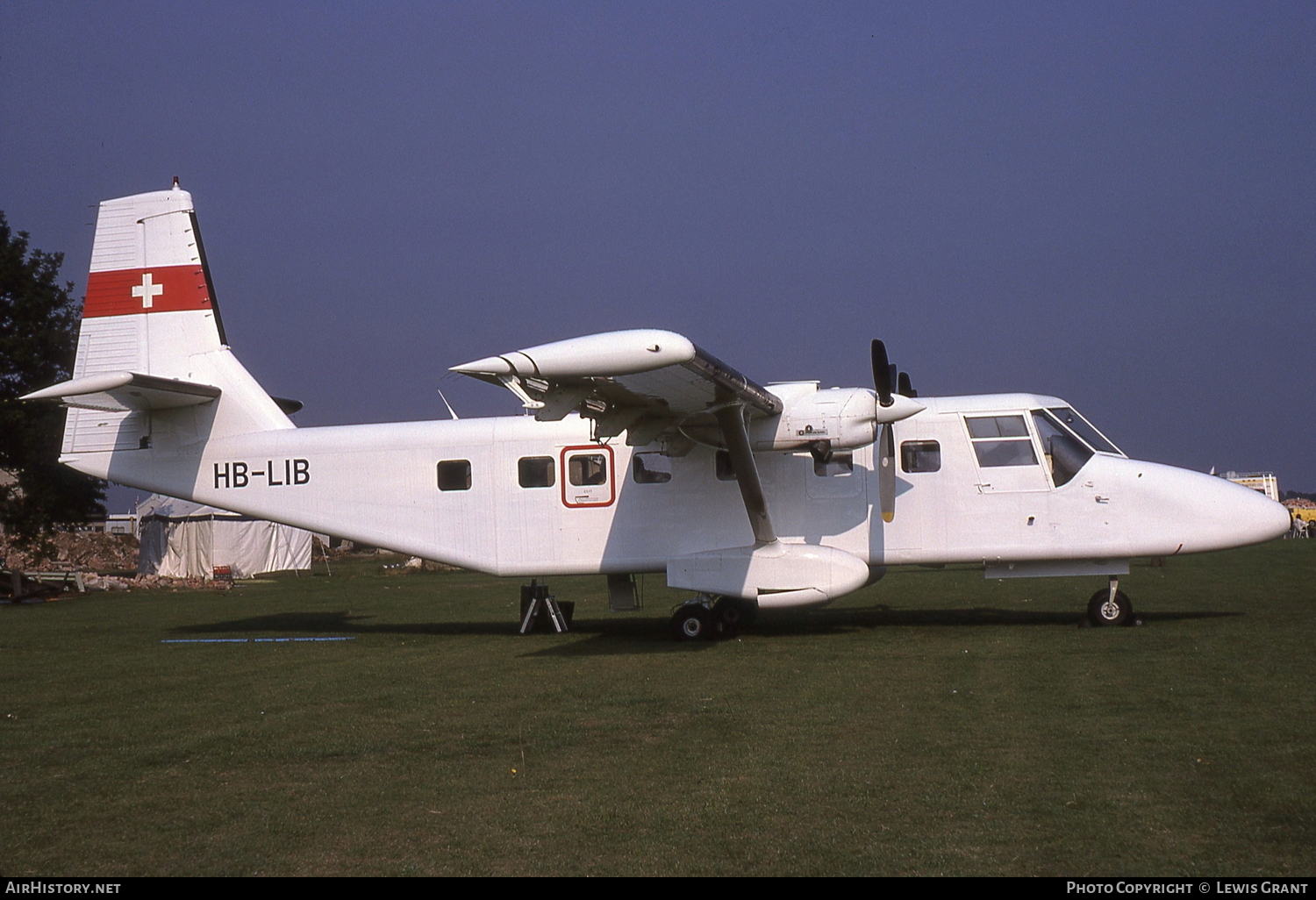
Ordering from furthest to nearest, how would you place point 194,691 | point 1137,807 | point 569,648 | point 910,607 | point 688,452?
point 910,607 < point 688,452 < point 569,648 < point 194,691 < point 1137,807

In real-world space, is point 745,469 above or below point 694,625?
above

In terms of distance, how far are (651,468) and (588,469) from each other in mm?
867

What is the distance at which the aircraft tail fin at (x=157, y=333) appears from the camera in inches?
571

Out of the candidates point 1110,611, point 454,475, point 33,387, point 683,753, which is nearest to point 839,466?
point 1110,611

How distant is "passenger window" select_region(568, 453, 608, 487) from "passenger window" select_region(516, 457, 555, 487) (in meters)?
0.29

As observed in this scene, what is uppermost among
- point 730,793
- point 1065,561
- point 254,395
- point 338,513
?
point 254,395

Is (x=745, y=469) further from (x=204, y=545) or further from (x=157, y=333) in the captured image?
(x=204, y=545)

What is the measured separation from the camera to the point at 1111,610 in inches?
495

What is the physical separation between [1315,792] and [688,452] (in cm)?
885

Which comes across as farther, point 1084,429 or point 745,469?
point 1084,429

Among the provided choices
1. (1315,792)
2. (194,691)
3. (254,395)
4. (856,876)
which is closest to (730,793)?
(856,876)

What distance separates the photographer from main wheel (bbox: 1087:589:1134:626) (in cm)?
1254

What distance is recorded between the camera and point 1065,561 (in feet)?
42.5
